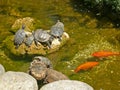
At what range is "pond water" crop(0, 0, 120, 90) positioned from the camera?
492 inches

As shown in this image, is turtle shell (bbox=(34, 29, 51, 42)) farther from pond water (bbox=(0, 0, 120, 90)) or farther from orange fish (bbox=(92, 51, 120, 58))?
orange fish (bbox=(92, 51, 120, 58))

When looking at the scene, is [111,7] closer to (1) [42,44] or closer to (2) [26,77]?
(1) [42,44]

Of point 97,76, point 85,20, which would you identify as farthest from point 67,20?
point 97,76

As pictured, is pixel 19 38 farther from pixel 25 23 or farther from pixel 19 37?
pixel 25 23

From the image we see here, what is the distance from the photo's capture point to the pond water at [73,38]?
12.5 m

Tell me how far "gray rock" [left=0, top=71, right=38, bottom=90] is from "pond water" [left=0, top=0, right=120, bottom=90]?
193 centimetres

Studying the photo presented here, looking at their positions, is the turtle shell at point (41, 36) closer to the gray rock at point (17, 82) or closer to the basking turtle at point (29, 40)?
the basking turtle at point (29, 40)

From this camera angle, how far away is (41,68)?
38.3 ft

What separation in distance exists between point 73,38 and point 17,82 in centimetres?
515

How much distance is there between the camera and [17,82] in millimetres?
10672

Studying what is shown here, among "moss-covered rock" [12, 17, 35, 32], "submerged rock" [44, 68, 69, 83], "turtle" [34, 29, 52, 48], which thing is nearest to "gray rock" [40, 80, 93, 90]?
"submerged rock" [44, 68, 69, 83]

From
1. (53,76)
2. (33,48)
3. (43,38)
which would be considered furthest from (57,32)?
(53,76)

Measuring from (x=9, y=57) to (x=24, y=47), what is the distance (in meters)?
0.85

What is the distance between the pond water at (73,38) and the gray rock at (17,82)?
193 cm
